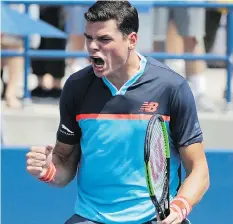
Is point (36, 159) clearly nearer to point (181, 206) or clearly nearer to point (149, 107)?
point (149, 107)

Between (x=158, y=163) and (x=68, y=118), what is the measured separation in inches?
24.8

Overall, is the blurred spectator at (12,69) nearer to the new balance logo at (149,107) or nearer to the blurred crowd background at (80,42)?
the blurred crowd background at (80,42)

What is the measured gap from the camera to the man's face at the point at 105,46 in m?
3.53

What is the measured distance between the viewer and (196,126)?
366 centimetres

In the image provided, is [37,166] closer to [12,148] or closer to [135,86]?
[135,86]

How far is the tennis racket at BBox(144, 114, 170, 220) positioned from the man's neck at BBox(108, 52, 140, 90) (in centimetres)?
38

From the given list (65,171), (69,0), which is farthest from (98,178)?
(69,0)

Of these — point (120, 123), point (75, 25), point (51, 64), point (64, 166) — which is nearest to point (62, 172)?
point (64, 166)

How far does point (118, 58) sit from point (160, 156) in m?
0.49

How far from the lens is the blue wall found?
4910 millimetres

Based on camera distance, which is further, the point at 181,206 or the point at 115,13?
the point at 115,13

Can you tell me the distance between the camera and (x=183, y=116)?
3.61 metres

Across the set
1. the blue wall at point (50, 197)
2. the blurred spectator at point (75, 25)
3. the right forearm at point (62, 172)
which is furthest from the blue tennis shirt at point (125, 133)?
the blurred spectator at point (75, 25)

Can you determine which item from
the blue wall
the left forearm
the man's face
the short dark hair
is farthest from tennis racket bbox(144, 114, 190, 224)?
the blue wall
